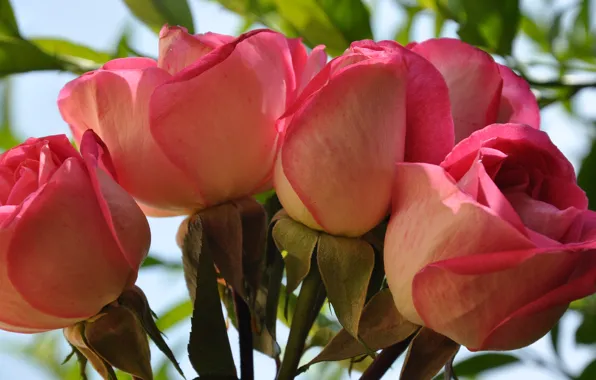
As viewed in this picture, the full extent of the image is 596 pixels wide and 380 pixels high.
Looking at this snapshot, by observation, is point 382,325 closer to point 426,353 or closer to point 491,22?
point 426,353

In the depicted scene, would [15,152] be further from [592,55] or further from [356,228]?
[592,55]

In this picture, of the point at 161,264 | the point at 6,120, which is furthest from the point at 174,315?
the point at 6,120

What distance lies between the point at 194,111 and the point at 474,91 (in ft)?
0.47

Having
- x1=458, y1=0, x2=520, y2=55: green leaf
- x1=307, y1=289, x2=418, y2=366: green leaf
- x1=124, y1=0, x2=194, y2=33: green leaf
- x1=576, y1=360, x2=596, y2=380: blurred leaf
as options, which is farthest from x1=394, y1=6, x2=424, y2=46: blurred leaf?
x1=307, y1=289, x2=418, y2=366: green leaf

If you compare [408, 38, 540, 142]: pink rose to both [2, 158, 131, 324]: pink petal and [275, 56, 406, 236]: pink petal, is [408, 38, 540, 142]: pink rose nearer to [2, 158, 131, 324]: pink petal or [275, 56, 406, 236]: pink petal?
[275, 56, 406, 236]: pink petal

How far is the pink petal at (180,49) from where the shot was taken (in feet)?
1.26

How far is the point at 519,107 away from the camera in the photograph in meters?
0.40

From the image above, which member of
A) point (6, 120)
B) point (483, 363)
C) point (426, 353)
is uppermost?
point (426, 353)

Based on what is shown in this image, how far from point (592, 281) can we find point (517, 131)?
68mm

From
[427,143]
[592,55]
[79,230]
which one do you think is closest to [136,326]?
[79,230]

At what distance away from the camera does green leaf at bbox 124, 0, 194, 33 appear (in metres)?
0.60

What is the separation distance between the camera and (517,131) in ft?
1.02

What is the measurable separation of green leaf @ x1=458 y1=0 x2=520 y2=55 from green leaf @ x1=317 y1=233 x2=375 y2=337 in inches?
12.7

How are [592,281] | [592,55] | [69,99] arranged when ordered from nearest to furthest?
[592,281] < [69,99] < [592,55]
